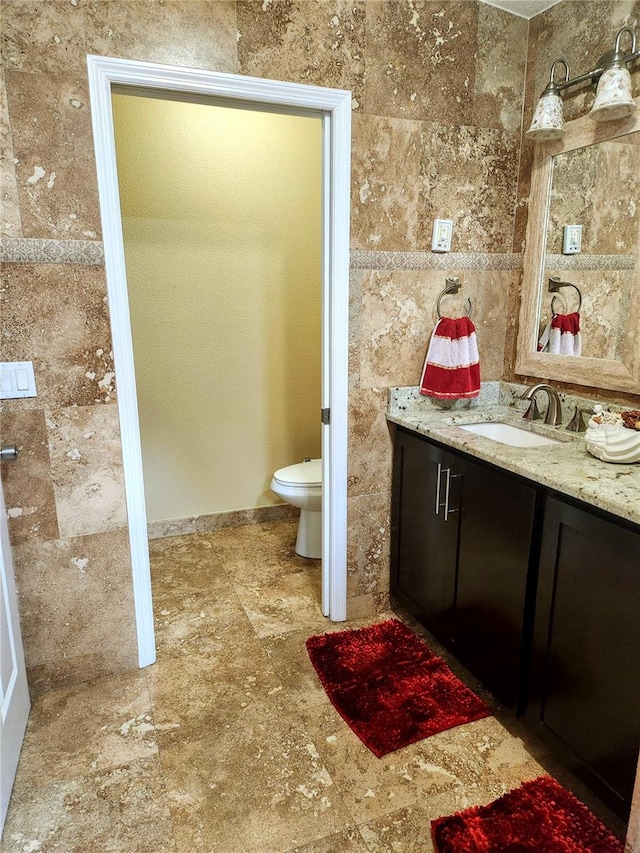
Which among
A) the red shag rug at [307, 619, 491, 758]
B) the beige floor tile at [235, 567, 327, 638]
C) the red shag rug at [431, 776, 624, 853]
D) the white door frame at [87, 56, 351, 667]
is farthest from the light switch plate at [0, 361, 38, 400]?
the red shag rug at [431, 776, 624, 853]

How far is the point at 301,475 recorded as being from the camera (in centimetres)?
270

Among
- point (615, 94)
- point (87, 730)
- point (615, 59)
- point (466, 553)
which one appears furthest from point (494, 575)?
point (615, 59)

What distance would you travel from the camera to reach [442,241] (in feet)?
6.95

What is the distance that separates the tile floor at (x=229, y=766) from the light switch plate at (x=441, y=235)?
1.62 metres

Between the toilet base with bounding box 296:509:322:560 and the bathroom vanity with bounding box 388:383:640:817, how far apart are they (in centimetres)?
73

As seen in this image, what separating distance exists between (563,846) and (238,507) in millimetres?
2335

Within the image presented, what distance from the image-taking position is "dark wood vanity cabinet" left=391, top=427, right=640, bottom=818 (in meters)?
1.26

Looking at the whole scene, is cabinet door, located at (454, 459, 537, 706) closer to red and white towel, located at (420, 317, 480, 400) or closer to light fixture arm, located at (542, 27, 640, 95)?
red and white towel, located at (420, 317, 480, 400)

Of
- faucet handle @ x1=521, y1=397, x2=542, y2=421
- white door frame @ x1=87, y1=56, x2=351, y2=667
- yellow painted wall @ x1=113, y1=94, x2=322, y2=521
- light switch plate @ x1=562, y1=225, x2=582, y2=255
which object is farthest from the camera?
yellow painted wall @ x1=113, y1=94, x2=322, y2=521

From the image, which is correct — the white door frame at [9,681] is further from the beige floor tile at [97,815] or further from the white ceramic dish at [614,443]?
the white ceramic dish at [614,443]

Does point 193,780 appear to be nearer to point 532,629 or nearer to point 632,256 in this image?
point 532,629

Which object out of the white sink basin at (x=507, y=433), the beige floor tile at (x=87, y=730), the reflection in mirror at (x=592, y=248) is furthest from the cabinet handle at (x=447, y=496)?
the beige floor tile at (x=87, y=730)

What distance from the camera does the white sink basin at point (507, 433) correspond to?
203cm

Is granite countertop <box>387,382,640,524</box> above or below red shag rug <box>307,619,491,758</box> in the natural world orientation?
above
